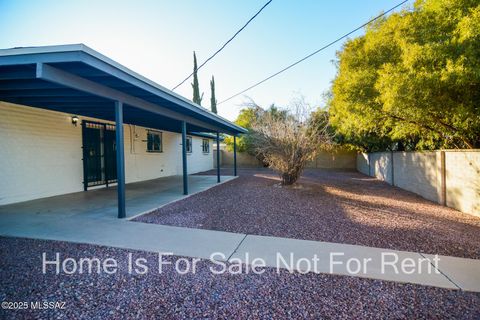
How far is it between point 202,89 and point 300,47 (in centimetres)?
2024

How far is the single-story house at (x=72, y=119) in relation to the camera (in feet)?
12.3

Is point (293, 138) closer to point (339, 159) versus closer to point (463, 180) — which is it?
point (463, 180)

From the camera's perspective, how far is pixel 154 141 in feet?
41.7

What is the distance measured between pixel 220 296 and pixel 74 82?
13.1 feet

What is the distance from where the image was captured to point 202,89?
2992cm

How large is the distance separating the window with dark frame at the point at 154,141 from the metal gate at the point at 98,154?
2627mm

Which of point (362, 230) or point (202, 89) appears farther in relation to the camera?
point (202, 89)

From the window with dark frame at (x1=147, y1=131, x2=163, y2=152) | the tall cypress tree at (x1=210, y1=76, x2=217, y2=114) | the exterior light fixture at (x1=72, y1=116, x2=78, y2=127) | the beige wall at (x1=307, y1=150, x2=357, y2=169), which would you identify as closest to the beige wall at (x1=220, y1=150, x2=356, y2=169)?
the beige wall at (x1=307, y1=150, x2=357, y2=169)

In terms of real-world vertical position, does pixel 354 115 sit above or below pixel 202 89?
below

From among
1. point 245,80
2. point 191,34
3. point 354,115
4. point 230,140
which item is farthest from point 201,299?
point 230,140

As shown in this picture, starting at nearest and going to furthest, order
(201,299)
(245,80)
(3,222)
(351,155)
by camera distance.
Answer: (201,299) → (3,222) → (245,80) → (351,155)

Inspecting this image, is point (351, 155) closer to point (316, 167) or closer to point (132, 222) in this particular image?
point (316, 167)

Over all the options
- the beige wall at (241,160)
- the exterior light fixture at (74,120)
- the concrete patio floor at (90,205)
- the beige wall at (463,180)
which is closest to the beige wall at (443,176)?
the beige wall at (463,180)

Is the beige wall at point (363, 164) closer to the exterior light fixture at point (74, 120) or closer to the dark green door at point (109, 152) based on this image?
the dark green door at point (109, 152)
